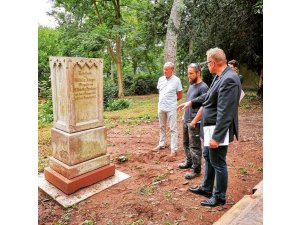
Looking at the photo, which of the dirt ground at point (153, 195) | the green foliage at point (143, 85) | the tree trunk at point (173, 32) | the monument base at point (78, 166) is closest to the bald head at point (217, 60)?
the dirt ground at point (153, 195)

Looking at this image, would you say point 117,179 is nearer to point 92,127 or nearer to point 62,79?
point 92,127

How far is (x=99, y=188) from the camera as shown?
3.89 metres

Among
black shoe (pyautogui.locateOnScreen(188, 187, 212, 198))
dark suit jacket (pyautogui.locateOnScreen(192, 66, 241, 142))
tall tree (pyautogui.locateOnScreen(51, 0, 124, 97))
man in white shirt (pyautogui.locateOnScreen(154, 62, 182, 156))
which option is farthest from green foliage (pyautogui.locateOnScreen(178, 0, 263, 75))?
black shoe (pyautogui.locateOnScreen(188, 187, 212, 198))

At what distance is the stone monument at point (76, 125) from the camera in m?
3.71

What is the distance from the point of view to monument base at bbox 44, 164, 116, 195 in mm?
3692

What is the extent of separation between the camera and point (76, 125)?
3828 mm

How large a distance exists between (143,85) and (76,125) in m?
17.7

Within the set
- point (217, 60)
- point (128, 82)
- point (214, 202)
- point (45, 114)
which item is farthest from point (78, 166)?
point (128, 82)

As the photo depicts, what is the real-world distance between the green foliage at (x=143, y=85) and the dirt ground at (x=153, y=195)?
15.7 meters

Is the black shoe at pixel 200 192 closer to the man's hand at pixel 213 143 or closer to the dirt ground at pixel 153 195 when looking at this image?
the dirt ground at pixel 153 195

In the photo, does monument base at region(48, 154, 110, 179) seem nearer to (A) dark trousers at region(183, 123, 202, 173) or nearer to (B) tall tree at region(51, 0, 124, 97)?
(A) dark trousers at region(183, 123, 202, 173)
